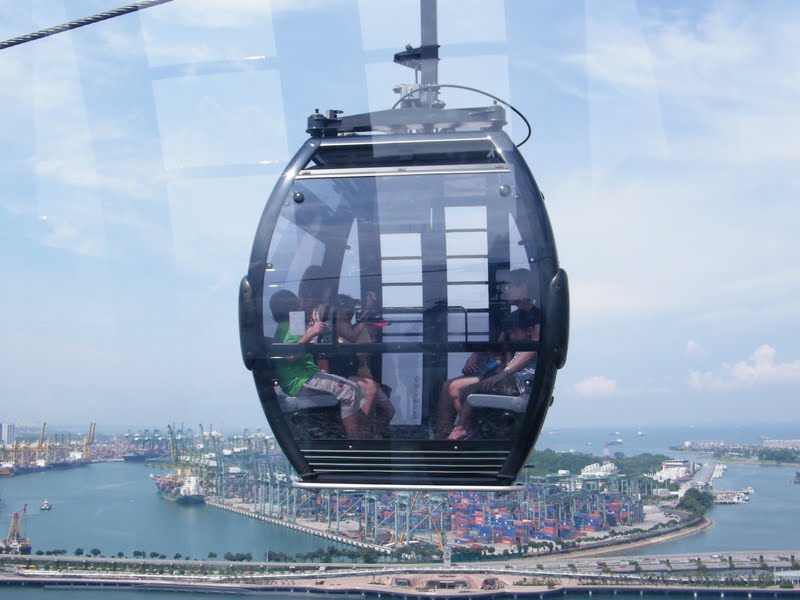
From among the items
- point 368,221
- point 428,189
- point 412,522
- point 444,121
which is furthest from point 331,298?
point 412,522

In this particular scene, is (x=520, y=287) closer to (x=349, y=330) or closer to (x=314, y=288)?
(x=349, y=330)

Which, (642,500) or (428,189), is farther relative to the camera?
(642,500)

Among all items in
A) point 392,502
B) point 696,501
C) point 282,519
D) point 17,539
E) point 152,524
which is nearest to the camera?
point 392,502

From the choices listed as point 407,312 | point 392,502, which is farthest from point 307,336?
point 392,502

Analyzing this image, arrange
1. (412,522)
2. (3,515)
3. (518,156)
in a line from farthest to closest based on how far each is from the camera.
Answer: (3,515) < (412,522) < (518,156)

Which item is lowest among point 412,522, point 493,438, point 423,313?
point 412,522

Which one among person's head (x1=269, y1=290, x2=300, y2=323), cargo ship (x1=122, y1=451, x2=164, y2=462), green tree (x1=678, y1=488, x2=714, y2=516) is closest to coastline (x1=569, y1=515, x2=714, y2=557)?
green tree (x1=678, y1=488, x2=714, y2=516)

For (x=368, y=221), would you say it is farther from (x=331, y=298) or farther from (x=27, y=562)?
(x=27, y=562)
